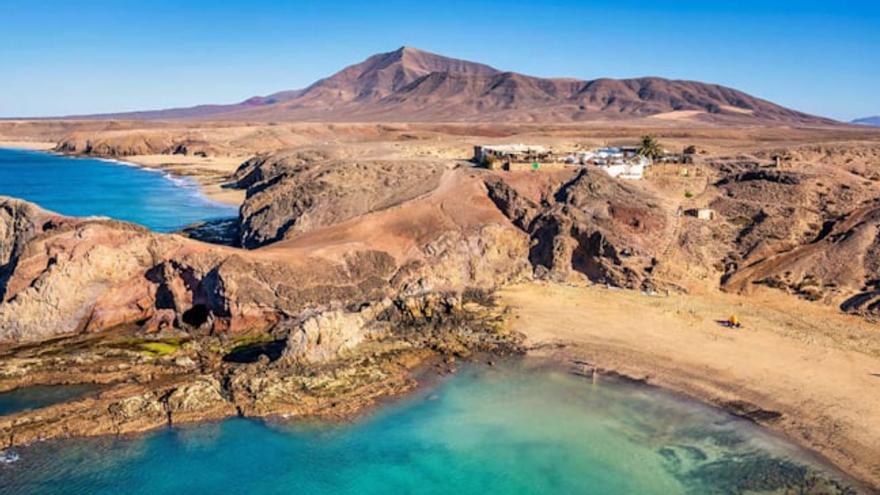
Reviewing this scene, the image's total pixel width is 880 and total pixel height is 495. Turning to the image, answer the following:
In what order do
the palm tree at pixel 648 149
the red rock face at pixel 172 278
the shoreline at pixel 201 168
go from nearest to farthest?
the red rock face at pixel 172 278
the palm tree at pixel 648 149
the shoreline at pixel 201 168

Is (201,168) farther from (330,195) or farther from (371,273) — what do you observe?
(371,273)

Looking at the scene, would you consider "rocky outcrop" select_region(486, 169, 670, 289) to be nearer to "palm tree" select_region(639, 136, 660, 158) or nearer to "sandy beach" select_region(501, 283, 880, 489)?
"sandy beach" select_region(501, 283, 880, 489)

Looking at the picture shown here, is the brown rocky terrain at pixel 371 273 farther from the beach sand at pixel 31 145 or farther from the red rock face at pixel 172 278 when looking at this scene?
the beach sand at pixel 31 145

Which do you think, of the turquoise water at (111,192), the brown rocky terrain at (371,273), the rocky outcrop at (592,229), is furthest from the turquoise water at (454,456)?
the turquoise water at (111,192)

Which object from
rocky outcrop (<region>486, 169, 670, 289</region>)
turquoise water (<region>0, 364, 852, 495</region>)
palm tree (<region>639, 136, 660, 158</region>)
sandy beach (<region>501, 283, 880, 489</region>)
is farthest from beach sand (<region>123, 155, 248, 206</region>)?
turquoise water (<region>0, 364, 852, 495</region>)

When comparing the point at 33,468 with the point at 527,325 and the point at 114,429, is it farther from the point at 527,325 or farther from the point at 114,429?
the point at 527,325

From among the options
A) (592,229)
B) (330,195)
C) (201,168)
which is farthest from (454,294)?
(201,168)
